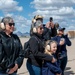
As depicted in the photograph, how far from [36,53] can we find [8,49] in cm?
82

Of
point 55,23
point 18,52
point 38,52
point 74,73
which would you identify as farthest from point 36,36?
point 74,73

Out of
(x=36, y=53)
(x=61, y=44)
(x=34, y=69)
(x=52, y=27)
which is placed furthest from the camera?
(x=52, y=27)

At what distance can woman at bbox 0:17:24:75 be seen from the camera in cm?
491

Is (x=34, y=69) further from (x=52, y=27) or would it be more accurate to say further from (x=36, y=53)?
(x=52, y=27)

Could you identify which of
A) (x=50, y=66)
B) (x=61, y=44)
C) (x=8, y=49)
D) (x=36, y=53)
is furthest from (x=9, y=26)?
(x=61, y=44)

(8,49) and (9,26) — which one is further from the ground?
(9,26)

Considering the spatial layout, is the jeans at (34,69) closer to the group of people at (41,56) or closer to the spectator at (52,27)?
the group of people at (41,56)

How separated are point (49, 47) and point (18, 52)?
0.79 m

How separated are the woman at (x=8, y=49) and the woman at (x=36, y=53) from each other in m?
0.56

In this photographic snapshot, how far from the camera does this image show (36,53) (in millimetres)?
5602

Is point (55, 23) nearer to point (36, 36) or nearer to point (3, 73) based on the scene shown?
point (36, 36)

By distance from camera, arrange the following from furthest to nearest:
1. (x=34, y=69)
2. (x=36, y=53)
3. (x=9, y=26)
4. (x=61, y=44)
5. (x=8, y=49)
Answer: (x=61, y=44) → (x=34, y=69) → (x=36, y=53) → (x=9, y=26) → (x=8, y=49)

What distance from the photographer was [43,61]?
225 inches

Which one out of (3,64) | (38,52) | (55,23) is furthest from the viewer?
(55,23)
